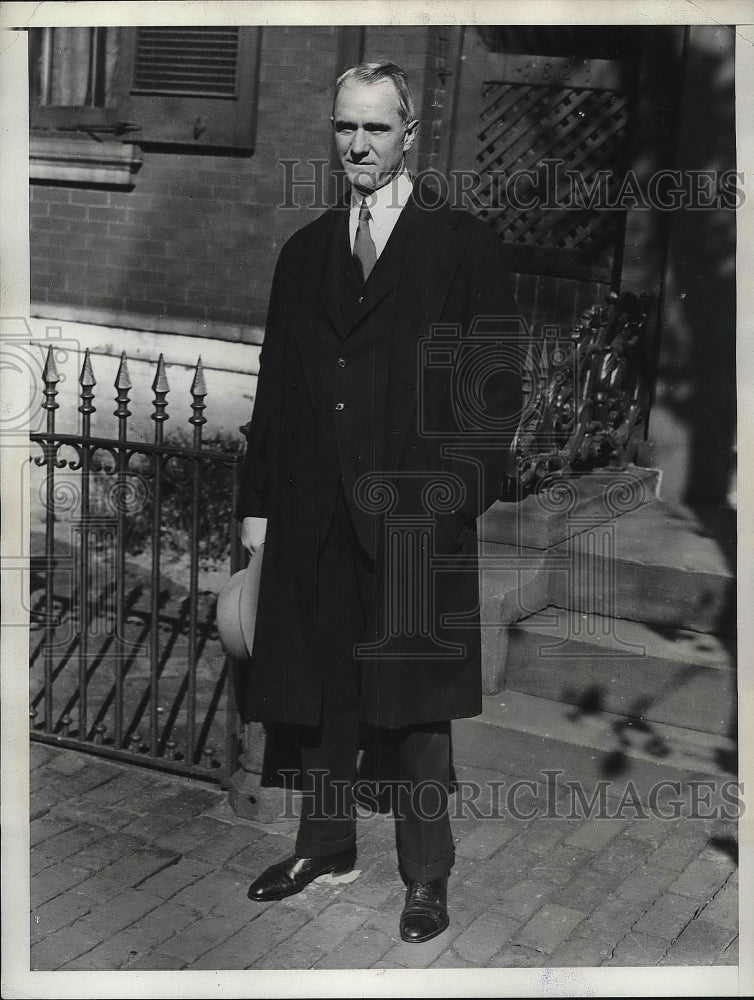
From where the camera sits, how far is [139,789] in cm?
467

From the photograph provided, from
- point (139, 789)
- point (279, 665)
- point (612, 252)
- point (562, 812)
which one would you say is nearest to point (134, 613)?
point (139, 789)

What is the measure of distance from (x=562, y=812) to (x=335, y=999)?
126cm

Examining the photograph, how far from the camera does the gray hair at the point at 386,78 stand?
3746 mm

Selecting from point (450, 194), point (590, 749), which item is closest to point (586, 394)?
point (450, 194)

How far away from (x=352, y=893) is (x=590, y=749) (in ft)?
3.99

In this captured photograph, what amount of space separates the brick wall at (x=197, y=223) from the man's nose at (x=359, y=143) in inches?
20.8

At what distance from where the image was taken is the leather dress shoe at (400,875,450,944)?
3850 millimetres

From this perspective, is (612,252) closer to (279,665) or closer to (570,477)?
(570,477)

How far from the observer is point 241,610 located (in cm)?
416

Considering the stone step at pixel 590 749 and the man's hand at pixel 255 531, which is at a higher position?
the man's hand at pixel 255 531

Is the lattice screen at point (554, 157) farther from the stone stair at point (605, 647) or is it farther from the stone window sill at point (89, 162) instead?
the stone window sill at point (89, 162)

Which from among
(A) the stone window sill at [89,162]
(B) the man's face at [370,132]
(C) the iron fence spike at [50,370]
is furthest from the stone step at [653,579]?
(A) the stone window sill at [89,162]

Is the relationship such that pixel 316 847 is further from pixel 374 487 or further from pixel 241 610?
pixel 374 487

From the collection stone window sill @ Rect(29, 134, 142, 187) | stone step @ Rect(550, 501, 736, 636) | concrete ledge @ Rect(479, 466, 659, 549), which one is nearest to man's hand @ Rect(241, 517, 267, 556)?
concrete ledge @ Rect(479, 466, 659, 549)
